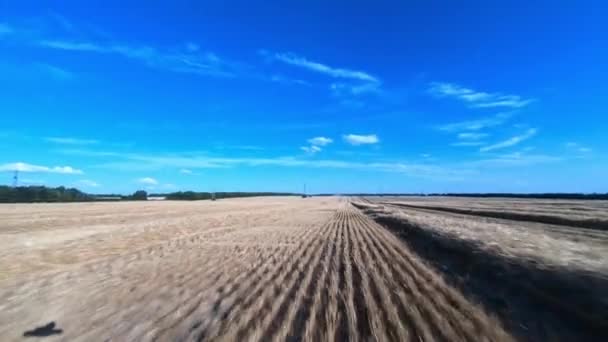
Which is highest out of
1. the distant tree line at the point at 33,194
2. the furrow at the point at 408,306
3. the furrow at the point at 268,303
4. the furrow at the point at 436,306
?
the distant tree line at the point at 33,194

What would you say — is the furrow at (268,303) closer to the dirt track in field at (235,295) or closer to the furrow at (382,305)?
the dirt track in field at (235,295)

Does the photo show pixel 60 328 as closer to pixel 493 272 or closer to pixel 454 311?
pixel 454 311

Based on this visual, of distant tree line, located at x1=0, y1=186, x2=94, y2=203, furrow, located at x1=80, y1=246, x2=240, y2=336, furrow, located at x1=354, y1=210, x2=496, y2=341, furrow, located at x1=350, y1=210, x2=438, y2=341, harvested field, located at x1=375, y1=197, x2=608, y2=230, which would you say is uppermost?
distant tree line, located at x1=0, y1=186, x2=94, y2=203

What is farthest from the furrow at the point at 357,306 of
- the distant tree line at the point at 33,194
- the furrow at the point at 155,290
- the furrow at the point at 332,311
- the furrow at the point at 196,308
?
the distant tree line at the point at 33,194

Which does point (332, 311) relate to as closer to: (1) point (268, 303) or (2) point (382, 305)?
(2) point (382, 305)

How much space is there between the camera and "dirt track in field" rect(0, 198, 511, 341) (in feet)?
15.4

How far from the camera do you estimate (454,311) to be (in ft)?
17.2

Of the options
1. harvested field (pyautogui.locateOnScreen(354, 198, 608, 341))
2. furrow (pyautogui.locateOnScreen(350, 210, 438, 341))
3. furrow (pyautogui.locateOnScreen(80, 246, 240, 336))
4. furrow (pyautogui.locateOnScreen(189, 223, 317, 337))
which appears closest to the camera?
furrow (pyautogui.locateOnScreen(350, 210, 438, 341))

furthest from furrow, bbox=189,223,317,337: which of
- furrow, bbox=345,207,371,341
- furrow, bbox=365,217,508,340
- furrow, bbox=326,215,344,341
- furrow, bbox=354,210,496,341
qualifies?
furrow, bbox=365,217,508,340

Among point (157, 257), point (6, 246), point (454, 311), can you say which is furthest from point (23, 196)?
point (454, 311)

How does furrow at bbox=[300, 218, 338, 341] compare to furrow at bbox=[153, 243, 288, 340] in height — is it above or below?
above

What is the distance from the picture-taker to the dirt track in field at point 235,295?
4.69m

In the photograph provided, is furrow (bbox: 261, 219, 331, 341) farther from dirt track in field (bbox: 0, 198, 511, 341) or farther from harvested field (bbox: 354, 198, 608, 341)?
harvested field (bbox: 354, 198, 608, 341)

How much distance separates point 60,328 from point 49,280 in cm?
375
